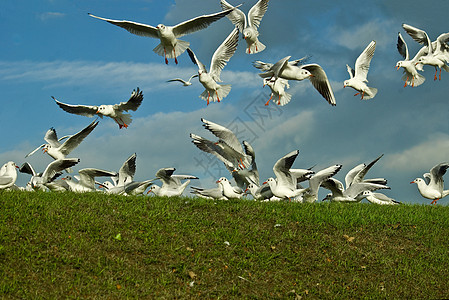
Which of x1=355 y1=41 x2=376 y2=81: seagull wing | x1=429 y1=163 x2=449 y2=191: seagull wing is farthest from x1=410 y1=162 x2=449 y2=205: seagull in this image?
x1=355 y1=41 x2=376 y2=81: seagull wing

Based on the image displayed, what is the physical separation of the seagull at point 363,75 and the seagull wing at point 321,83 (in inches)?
132

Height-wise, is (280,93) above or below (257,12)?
below

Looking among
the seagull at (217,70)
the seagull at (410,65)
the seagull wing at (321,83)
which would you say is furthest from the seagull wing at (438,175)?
the seagull at (217,70)

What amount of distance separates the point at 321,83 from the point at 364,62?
4.08 meters

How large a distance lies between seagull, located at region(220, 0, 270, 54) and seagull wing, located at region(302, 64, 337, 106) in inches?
158

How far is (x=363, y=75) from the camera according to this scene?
20328mm

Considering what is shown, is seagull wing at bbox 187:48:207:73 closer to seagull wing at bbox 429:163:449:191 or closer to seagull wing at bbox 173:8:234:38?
seagull wing at bbox 173:8:234:38

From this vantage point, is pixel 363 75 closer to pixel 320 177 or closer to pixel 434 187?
pixel 434 187

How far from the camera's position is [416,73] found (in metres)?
23.1

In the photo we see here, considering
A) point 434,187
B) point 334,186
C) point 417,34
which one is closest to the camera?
point 334,186

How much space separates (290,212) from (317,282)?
10.1 feet

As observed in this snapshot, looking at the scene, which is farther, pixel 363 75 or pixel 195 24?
pixel 363 75

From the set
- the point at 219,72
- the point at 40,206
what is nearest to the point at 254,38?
the point at 219,72

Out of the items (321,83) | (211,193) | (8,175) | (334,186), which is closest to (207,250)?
(211,193)
